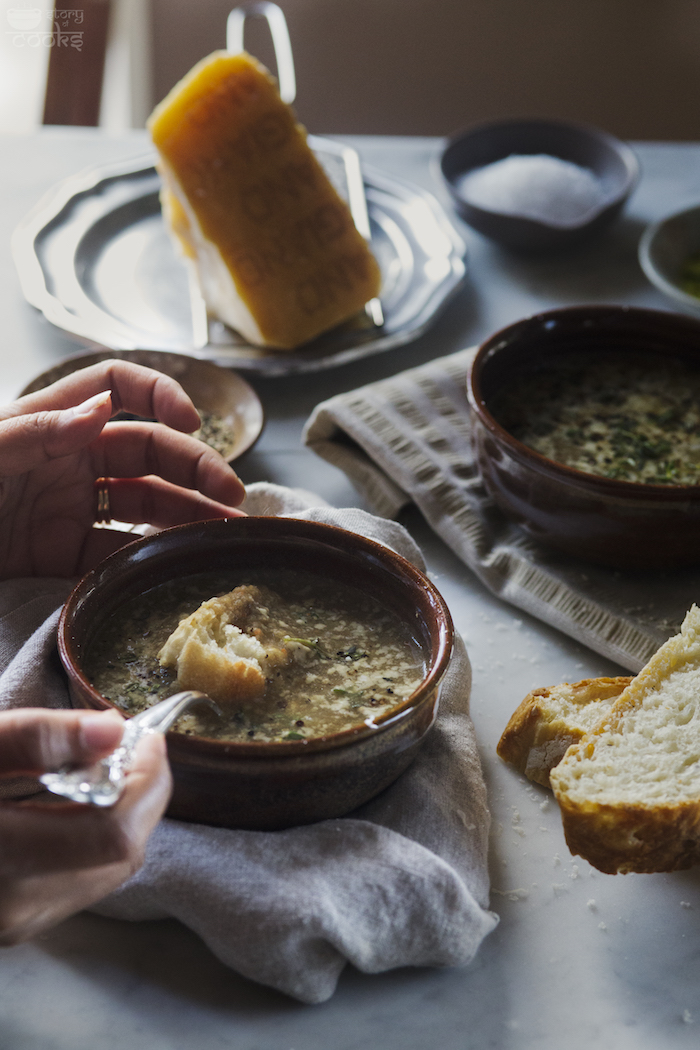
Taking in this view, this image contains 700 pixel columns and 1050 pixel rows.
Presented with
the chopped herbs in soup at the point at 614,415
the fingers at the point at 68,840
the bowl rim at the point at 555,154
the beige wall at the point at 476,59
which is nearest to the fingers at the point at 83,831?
the fingers at the point at 68,840

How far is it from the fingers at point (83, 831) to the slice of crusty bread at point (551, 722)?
0.49 metres

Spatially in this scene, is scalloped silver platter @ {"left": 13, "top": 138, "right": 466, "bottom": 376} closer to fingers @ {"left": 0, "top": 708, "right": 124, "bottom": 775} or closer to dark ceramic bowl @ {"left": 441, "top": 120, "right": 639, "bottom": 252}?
dark ceramic bowl @ {"left": 441, "top": 120, "right": 639, "bottom": 252}

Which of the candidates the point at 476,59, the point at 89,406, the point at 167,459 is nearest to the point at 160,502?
the point at 167,459

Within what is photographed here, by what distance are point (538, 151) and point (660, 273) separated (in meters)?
0.69

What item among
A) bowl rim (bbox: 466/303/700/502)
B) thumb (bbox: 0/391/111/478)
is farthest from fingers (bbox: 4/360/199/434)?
bowl rim (bbox: 466/303/700/502)

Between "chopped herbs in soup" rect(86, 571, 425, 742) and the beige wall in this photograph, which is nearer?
"chopped herbs in soup" rect(86, 571, 425, 742)

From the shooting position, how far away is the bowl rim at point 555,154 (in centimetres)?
224

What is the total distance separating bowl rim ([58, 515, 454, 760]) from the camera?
89 centimetres

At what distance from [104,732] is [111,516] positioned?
624mm

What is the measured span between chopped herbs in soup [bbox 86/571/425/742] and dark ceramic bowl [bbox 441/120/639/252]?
4.52 ft

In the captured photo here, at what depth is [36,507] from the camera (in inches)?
51.6

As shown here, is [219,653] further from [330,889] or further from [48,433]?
[48,433]

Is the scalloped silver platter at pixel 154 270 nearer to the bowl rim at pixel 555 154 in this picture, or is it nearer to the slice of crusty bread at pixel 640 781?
the bowl rim at pixel 555 154

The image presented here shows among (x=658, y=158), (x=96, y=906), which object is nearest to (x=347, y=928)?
(x=96, y=906)
